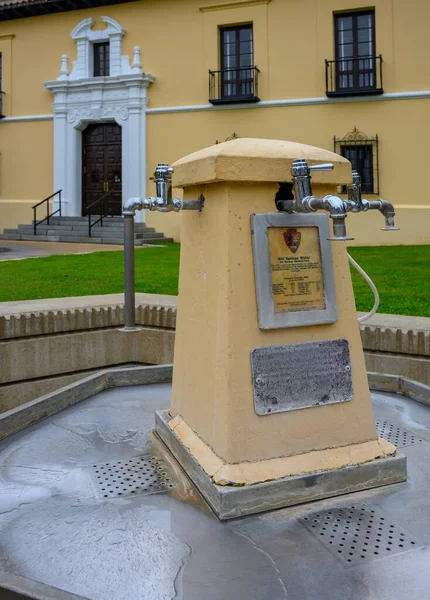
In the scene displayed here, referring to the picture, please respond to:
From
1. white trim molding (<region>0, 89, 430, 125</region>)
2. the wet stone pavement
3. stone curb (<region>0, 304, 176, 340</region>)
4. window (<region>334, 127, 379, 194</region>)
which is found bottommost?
the wet stone pavement

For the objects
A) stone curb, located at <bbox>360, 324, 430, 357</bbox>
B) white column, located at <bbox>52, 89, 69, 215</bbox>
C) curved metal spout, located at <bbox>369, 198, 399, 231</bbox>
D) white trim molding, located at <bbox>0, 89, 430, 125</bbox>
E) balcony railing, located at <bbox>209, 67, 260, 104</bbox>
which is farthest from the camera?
white column, located at <bbox>52, 89, 69, 215</bbox>

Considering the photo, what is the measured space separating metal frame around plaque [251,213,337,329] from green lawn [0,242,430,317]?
9.48 feet

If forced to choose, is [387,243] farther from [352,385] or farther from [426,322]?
[352,385]

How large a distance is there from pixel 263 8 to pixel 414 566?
18355 mm

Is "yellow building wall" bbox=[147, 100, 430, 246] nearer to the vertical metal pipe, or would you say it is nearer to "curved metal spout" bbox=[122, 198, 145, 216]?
the vertical metal pipe

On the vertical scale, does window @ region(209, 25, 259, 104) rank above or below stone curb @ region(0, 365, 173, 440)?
above

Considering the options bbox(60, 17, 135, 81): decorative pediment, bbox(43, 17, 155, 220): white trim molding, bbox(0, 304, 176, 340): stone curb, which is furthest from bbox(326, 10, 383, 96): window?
bbox(0, 304, 176, 340): stone curb

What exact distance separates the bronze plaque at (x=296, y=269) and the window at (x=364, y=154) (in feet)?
49.2

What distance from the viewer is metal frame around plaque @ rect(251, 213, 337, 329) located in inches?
99.3

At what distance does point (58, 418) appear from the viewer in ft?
11.6

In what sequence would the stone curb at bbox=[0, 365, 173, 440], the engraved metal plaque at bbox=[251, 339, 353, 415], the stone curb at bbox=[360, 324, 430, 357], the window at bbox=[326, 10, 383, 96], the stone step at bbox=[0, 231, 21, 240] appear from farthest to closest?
1. the stone step at bbox=[0, 231, 21, 240]
2. the window at bbox=[326, 10, 383, 96]
3. the stone curb at bbox=[360, 324, 430, 357]
4. the stone curb at bbox=[0, 365, 173, 440]
5. the engraved metal plaque at bbox=[251, 339, 353, 415]

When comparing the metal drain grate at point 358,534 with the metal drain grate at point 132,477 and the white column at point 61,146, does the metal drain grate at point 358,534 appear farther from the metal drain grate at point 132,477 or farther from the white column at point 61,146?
the white column at point 61,146

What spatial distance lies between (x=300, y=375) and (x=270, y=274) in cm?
48

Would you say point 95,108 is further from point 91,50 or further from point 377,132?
point 377,132
